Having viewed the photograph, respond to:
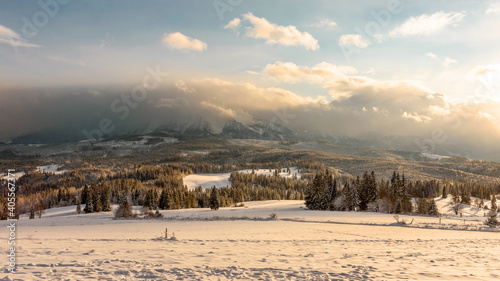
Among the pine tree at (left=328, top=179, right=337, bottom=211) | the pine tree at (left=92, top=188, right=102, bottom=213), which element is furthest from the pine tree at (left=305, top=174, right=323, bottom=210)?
the pine tree at (left=92, top=188, right=102, bottom=213)

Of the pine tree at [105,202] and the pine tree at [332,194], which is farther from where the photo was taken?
the pine tree at [105,202]

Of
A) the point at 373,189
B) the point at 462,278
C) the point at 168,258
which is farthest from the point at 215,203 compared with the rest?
the point at 462,278

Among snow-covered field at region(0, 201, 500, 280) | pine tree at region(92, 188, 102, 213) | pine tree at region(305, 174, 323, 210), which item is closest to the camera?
snow-covered field at region(0, 201, 500, 280)

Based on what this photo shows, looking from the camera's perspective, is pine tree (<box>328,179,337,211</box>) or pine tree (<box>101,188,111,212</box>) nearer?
pine tree (<box>328,179,337,211</box>)

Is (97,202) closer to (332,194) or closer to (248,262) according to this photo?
(332,194)

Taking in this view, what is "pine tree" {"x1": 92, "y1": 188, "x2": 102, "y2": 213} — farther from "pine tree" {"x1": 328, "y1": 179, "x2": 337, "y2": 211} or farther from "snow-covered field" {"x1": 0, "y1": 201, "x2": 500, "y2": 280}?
"snow-covered field" {"x1": 0, "y1": 201, "x2": 500, "y2": 280}

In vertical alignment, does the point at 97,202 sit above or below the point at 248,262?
below

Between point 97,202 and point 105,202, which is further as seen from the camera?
point 105,202

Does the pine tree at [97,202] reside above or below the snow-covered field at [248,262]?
below

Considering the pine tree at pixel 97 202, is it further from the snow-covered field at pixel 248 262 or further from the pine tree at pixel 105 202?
the snow-covered field at pixel 248 262

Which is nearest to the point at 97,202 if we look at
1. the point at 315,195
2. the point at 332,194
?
the point at 315,195

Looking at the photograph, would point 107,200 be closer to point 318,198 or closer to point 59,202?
point 59,202

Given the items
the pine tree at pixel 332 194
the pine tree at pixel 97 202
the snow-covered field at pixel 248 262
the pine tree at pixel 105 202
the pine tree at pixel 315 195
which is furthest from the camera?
the pine tree at pixel 105 202

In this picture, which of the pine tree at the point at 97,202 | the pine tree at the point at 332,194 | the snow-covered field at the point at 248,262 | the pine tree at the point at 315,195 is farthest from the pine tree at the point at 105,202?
the snow-covered field at the point at 248,262
